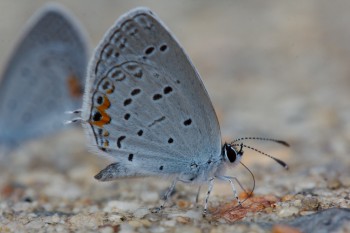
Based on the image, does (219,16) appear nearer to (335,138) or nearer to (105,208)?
(335,138)

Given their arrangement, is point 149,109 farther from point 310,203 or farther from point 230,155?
point 310,203

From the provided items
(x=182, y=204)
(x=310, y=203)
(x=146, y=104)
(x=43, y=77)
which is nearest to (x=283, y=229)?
(x=310, y=203)

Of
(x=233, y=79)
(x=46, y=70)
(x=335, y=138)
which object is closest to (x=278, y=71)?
(x=233, y=79)

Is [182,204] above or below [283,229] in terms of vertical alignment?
above

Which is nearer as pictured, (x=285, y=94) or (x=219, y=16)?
(x=285, y=94)

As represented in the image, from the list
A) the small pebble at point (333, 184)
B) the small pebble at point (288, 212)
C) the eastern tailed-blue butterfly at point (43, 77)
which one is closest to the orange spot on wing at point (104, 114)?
the small pebble at point (288, 212)
